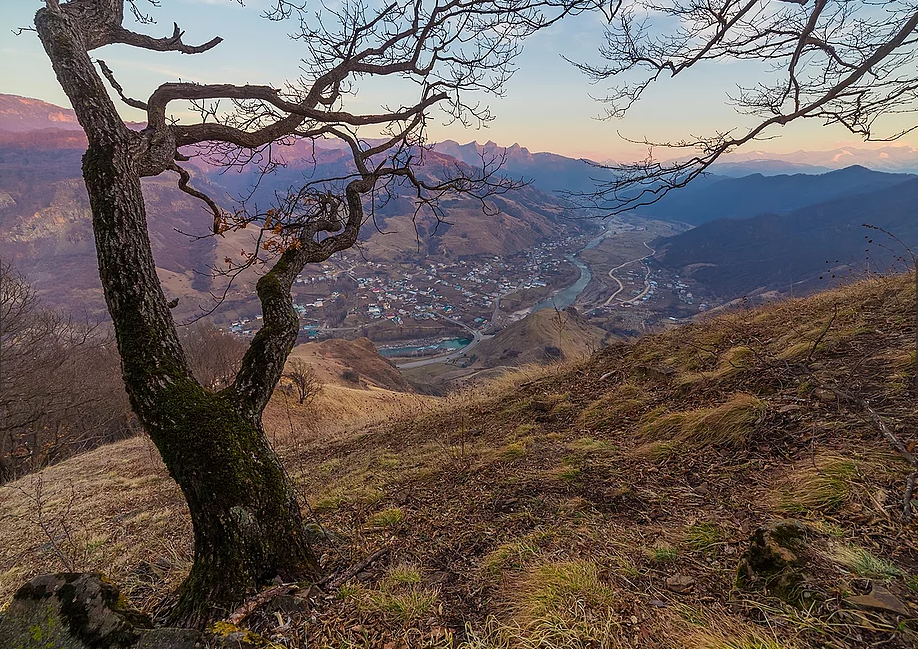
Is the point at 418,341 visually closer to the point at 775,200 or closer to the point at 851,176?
the point at 775,200

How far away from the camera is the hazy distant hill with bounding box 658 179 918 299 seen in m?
92.4

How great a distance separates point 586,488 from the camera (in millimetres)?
3699

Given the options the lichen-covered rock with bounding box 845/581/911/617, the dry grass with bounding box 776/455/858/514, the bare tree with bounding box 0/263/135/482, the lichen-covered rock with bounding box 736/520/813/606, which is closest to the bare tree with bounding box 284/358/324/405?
the bare tree with bounding box 0/263/135/482

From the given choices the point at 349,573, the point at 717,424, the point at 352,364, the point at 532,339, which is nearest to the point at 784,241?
the point at 532,339

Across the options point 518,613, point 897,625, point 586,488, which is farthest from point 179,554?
point 897,625

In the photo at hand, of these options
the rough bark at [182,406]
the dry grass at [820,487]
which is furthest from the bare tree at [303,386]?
the dry grass at [820,487]

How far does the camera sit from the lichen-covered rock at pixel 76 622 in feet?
6.05

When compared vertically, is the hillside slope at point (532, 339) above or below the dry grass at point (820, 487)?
below

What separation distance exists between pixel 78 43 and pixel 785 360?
754cm

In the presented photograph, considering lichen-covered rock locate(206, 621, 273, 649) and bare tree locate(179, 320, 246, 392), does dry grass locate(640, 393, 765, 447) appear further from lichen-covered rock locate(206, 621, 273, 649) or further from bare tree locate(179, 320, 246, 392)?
bare tree locate(179, 320, 246, 392)

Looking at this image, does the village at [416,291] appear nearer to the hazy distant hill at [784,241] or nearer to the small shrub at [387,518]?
the hazy distant hill at [784,241]

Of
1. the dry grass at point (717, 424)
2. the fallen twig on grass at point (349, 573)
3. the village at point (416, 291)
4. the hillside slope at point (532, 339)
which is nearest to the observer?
the fallen twig on grass at point (349, 573)

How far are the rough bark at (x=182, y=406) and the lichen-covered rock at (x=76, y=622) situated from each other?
420 mm

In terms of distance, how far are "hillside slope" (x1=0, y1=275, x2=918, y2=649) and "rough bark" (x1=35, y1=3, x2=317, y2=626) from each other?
1.24 ft
